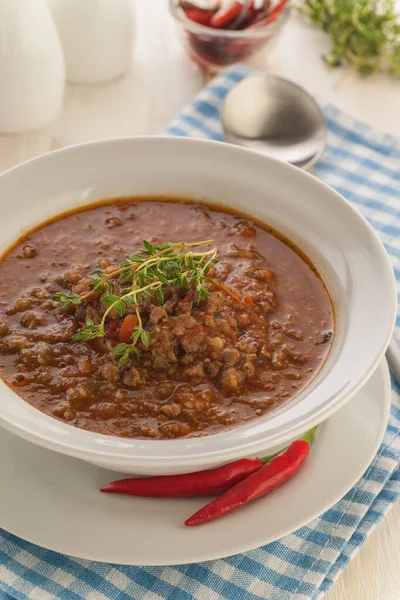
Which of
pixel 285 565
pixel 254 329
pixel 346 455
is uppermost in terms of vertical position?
pixel 254 329

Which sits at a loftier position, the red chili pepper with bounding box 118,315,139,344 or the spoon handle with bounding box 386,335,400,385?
the red chili pepper with bounding box 118,315,139,344

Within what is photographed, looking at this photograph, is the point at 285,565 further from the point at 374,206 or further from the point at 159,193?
the point at 374,206

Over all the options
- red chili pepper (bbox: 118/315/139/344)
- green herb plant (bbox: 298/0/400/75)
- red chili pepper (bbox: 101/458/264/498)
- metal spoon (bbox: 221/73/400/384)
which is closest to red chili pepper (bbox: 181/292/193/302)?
red chili pepper (bbox: 118/315/139/344)

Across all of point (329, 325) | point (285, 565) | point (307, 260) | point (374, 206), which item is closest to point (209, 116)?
point (374, 206)

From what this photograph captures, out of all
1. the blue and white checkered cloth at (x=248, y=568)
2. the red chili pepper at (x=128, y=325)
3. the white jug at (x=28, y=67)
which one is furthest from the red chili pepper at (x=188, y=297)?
the white jug at (x=28, y=67)

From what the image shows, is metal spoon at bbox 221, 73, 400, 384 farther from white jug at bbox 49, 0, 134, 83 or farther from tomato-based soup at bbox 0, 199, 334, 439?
tomato-based soup at bbox 0, 199, 334, 439
